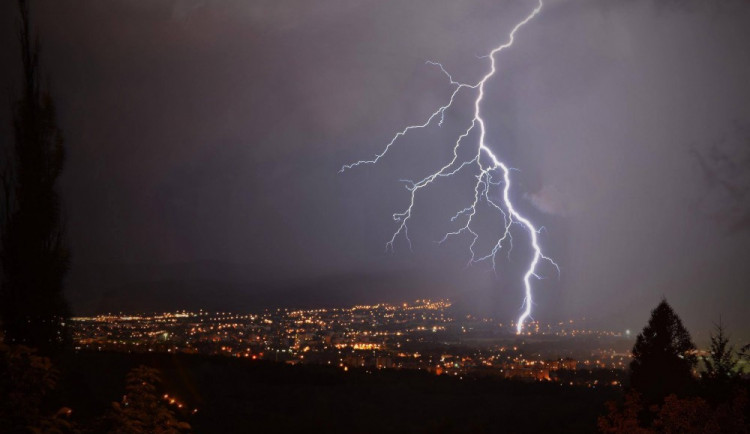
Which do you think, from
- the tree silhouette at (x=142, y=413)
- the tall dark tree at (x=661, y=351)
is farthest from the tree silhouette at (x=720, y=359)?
the tree silhouette at (x=142, y=413)

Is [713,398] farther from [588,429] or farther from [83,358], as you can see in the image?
[83,358]

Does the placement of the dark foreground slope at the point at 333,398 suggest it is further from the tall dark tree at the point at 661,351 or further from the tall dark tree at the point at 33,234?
the tall dark tree at the point at 33,234

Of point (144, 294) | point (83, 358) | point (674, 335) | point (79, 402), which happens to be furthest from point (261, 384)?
point (144, 294)

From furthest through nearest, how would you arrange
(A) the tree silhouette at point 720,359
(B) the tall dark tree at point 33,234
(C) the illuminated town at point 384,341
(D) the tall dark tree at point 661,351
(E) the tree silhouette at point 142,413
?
(C) the illuminated town at point 384,341, (D) the tall dark tree at point 661,351, (A) the tree silhouette at point 720,359, (B) the tall dark tree at point 33,234, (E) the tree silhouette at point 142,413

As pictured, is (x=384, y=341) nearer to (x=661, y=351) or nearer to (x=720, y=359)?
(x=661, y=351)

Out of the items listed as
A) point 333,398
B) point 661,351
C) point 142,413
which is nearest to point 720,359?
point 661,351

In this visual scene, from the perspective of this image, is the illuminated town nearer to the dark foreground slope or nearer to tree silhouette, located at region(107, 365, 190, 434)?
the dark foreground slope
